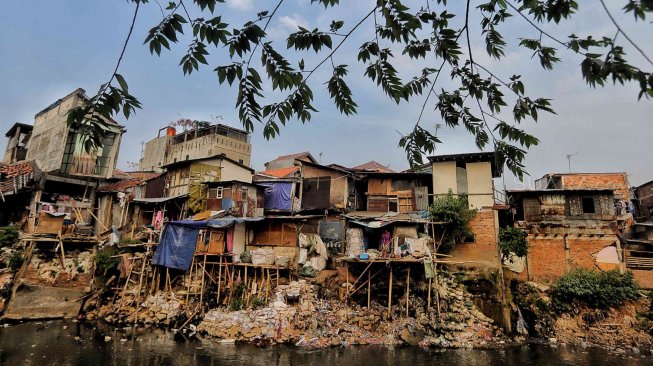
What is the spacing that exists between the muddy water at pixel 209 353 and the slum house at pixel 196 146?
19088 mm

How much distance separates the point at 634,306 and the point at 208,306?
21.4 meters

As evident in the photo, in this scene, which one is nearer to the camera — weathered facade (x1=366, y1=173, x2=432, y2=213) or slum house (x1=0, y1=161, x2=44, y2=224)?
slum house (x1=0, y1=161, x2=44, y2=224)

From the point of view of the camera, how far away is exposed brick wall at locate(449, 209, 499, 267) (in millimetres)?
19438

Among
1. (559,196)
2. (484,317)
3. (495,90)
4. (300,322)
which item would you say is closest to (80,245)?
(300,322)

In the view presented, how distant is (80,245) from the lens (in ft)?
69.1

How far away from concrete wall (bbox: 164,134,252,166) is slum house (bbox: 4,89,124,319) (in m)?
8.97

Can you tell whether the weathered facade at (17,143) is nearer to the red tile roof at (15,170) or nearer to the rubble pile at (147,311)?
the red tile roof at (15,170)

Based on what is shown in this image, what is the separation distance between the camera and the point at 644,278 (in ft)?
61.9

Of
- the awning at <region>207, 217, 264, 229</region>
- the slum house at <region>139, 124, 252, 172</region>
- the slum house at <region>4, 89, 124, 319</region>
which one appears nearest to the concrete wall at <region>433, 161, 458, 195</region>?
the awning at <region>207, 217, 264, 229</region>

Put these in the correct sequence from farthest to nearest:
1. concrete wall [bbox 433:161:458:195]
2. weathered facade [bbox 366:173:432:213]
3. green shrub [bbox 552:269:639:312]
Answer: weathered facade [bbox 366:173:432:213] < concrete wall [bbox 433:161:458:195] < green shrub [bbox 552:269:639:312]

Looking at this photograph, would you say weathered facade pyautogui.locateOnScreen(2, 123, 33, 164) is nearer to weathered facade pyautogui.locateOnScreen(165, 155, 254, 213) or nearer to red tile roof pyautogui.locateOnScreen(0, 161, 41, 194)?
red tile roof pyautogui.locateOnScreen(0, 161, 41, 194)

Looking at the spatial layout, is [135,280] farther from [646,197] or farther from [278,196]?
[646,197]

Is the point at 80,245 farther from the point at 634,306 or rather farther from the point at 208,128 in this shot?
the point at 634,306

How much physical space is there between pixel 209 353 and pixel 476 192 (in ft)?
54.5
